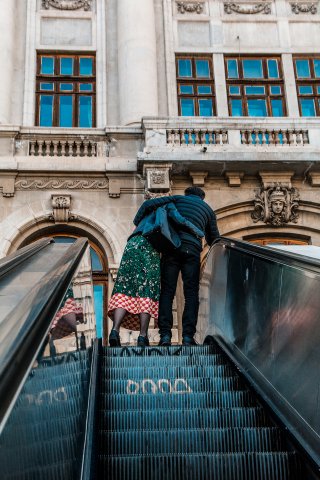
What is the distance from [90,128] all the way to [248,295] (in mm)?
8352

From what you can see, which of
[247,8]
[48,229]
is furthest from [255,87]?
[48,229]

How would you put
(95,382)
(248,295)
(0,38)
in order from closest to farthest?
(95,382)
(248,295)
(0,38)

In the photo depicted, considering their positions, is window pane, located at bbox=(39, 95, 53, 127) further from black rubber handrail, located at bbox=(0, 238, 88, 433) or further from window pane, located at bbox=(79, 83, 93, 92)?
black rubber handrail, located at bbox=(0, 238, 88, 433)

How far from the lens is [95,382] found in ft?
13.2

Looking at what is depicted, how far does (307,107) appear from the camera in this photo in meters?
14.5

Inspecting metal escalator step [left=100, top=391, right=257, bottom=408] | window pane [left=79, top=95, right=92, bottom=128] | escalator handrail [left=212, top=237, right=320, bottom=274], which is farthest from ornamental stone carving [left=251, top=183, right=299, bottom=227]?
metal escalator step [left=100, top=391, right=257, bottom=408]

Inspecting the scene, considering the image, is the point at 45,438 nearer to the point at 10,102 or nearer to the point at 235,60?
the point at 10,102

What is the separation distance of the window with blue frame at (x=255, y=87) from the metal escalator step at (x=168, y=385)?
10.6 m

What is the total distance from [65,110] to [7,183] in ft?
8.97

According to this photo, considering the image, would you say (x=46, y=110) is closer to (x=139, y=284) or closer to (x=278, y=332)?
(x=139, y=284)

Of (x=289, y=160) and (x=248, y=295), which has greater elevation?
(x=289, y=160)

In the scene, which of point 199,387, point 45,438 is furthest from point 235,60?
point 45,438

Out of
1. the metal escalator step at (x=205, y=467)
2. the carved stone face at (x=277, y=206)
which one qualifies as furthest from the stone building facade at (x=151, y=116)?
the metal escalator step at (x=205, y=467)

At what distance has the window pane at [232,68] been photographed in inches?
579
